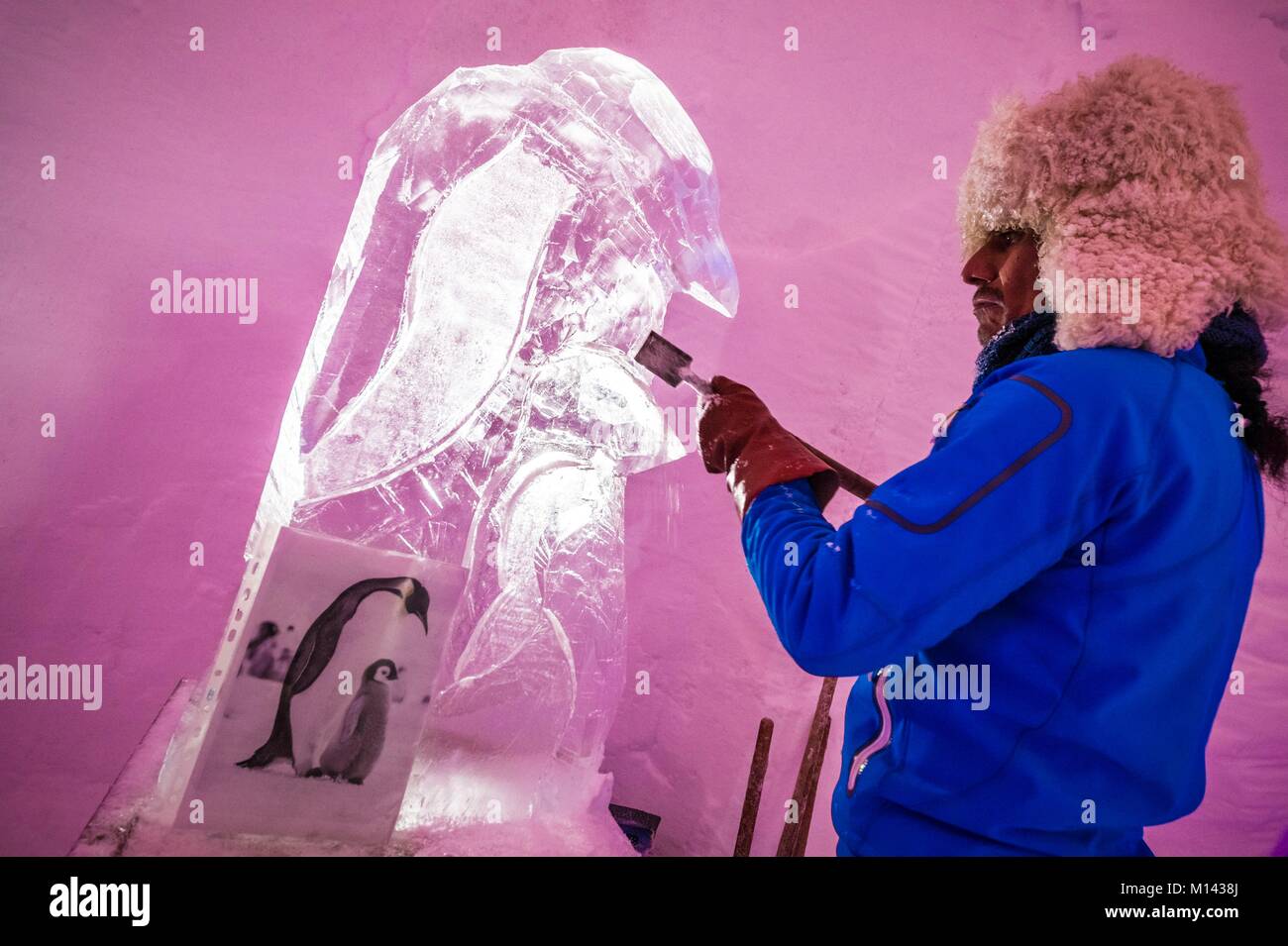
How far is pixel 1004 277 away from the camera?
110 cm

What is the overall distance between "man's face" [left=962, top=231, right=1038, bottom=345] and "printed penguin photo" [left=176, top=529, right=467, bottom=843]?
911mm

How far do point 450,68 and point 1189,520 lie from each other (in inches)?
90.1

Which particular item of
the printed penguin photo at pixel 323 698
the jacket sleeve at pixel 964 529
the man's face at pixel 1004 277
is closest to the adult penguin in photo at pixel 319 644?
the printed penguin photo at pixel 323 698

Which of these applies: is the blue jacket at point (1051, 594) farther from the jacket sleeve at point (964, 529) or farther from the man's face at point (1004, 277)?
the man's face at point (1004, 277)


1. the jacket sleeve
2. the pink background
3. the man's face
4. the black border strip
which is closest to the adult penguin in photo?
the jacket sleeve

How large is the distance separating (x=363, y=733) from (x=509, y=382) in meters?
0.65

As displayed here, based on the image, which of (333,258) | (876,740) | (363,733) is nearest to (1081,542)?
(876,740)

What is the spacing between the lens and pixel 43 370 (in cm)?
210

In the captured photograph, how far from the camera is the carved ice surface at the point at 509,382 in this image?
1.39m

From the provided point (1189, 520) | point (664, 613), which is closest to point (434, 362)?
point (1189, 520)

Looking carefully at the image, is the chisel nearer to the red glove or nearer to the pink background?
the red glove

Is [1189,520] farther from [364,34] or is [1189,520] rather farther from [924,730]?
[364,34]

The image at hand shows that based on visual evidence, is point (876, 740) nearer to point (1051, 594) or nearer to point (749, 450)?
point (1051, 594)

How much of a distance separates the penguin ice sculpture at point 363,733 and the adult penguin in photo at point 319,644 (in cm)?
6
